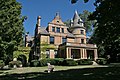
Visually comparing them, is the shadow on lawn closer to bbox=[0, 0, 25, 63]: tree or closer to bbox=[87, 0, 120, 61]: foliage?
bbox=[87, 0, 120, 61]: foliage

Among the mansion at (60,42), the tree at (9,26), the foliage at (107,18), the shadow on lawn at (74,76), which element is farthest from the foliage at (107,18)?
the mansion at (60,42)

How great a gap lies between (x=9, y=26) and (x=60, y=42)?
2530 centimetres

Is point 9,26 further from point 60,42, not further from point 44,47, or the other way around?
point 60,42

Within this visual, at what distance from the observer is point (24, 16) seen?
31.9 m

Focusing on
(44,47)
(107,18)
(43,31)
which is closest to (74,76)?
(107,18)

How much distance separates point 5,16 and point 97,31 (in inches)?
506

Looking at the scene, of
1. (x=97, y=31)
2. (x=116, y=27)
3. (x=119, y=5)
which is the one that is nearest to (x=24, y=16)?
(x=97, y=31)

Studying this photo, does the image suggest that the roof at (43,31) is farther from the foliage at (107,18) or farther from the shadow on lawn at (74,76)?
the foliage at (107,18)

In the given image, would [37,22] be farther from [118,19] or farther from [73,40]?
[118,19]

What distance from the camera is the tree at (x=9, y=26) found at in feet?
84.4

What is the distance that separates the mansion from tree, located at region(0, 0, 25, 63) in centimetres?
1772

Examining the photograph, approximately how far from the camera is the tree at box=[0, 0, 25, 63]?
25.7 metres

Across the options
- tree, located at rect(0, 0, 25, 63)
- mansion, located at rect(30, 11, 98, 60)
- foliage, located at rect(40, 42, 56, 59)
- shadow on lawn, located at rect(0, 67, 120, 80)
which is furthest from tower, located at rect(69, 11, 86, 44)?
shadow on lawn, located at rect(0, 67, 120, 80)

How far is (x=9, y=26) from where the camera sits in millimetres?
26516
